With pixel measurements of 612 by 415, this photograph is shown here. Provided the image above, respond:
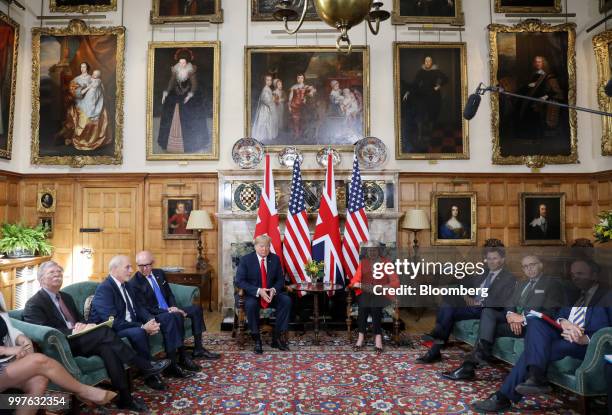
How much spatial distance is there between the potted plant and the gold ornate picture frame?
76 cm

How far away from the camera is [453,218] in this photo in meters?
8.42

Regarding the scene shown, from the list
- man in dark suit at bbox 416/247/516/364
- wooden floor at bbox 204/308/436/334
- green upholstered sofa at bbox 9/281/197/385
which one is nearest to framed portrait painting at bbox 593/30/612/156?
wooden floor at bbox 204/308/436/334

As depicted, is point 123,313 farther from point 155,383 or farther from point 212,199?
point 212,199

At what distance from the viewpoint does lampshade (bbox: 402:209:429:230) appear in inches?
306

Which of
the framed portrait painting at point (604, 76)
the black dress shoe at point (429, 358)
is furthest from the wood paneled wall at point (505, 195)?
the black dress shoe at point (429, 358)

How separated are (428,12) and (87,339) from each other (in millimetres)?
8294

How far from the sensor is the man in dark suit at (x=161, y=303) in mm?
4871

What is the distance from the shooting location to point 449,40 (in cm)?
864

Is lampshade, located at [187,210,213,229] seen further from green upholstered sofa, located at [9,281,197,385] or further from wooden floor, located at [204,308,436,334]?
green upholstered sofa, located at [9,281,197,385]

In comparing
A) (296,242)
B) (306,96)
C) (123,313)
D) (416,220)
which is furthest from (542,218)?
(123,313)


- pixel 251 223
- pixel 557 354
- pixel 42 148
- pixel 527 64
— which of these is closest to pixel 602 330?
pixel 557 354

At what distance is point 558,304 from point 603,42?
21.9ft

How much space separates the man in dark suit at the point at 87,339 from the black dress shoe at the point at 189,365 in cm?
74

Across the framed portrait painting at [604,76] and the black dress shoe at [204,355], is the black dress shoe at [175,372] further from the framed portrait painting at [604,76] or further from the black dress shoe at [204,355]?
the framed portrait painting at [604,76]
